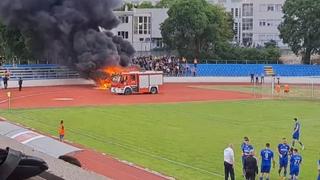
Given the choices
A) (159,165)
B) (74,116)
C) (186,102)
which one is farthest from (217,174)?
(186,102)

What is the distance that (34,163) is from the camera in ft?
12.7

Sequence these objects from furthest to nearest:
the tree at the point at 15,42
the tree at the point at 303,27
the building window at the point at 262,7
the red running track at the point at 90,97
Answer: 1. the building window at the point at 262,7
2. the tree at the point at 303,27
3. the tree at the point at 15,42
4. the red running track at the point at 90,97

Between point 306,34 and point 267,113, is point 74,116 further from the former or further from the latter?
point 306,34

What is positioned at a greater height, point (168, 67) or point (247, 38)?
point (247, 38)

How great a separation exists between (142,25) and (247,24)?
2292 cm

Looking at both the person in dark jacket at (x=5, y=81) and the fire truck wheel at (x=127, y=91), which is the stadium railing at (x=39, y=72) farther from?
the fire truck wheel at (x=127, y=91)

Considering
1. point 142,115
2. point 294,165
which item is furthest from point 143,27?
point 294,165

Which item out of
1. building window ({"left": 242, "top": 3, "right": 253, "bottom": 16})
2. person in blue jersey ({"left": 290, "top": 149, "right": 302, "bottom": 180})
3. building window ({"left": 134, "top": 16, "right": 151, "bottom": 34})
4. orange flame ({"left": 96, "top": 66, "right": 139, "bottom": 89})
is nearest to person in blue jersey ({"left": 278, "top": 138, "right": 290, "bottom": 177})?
person in blue jersey ({"left": 290, "top": 149, "right": 302, "bottom": 180})

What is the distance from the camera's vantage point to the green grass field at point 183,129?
20.8 meters

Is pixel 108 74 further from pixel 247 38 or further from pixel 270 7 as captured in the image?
pixel 247 38

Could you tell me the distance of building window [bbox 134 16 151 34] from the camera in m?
102

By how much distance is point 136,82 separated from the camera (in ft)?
172

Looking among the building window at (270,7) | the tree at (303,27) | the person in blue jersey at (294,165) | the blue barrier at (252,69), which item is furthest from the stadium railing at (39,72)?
the building window at (270,7)

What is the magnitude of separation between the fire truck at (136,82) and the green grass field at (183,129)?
9.87m
